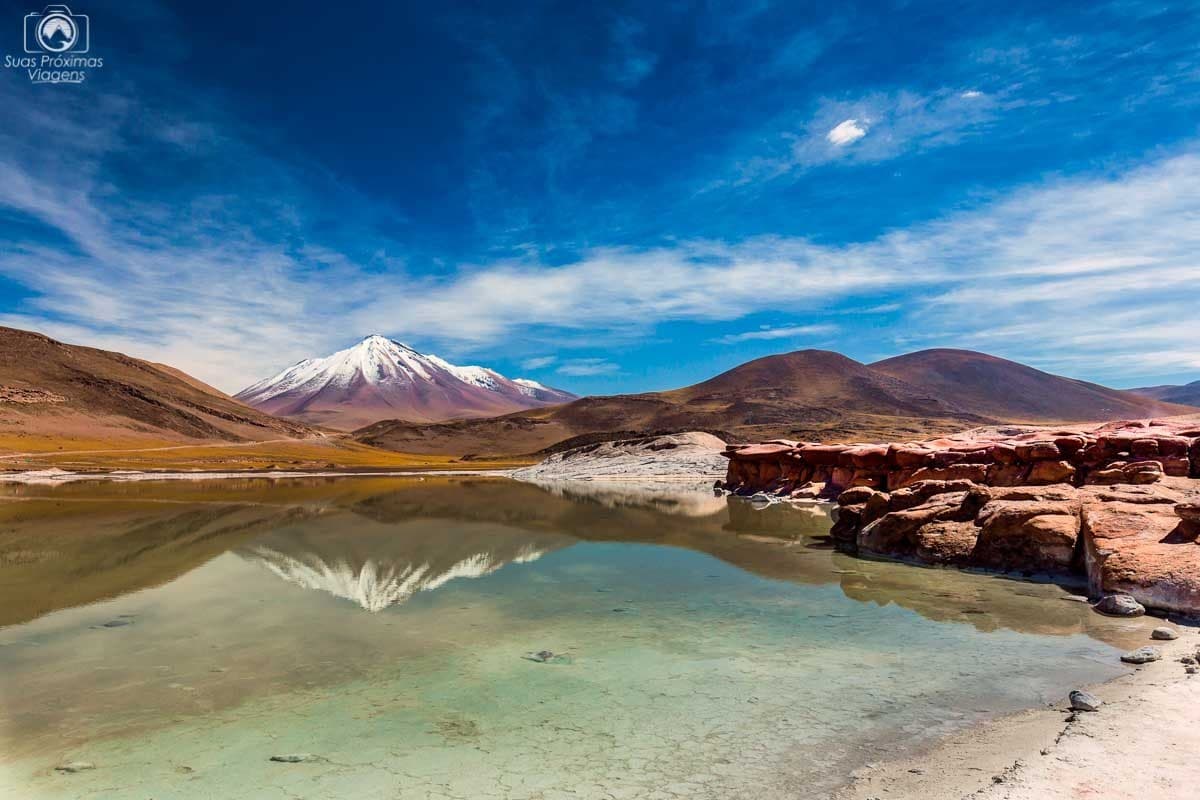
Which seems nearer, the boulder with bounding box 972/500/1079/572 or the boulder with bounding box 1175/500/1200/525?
the boulder with bounding box 1175/500/1200/525

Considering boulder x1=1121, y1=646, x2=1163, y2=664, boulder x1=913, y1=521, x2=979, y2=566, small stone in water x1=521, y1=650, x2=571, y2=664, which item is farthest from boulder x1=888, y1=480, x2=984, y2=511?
small stone in water x1=521, y1=650, x2=571, y2=664

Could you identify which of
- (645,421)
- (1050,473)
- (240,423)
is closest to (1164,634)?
(1050,473)

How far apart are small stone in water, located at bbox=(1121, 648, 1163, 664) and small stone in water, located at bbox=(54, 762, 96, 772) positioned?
1506 cm

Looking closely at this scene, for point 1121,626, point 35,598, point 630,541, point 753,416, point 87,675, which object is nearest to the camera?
point 87,675

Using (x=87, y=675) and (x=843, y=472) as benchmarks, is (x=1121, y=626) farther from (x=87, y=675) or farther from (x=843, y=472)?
(x=843, y=472)

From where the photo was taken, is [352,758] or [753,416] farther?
[753,416]

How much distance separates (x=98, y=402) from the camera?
12550cm

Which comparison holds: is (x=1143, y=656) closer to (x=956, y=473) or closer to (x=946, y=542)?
(x=946, y=542)

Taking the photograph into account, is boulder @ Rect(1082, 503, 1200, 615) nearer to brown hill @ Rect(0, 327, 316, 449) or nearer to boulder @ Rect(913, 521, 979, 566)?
boulder @ Rect(913, 521, 979, 566)

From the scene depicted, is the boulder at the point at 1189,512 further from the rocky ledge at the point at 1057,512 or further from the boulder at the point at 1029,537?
the boulder at the point at 1029,537

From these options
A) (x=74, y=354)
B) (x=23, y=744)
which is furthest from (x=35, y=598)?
(x=74, y=354)

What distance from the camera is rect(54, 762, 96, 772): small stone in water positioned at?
302 inches

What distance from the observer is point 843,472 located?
45188mm

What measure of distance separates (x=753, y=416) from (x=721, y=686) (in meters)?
168
